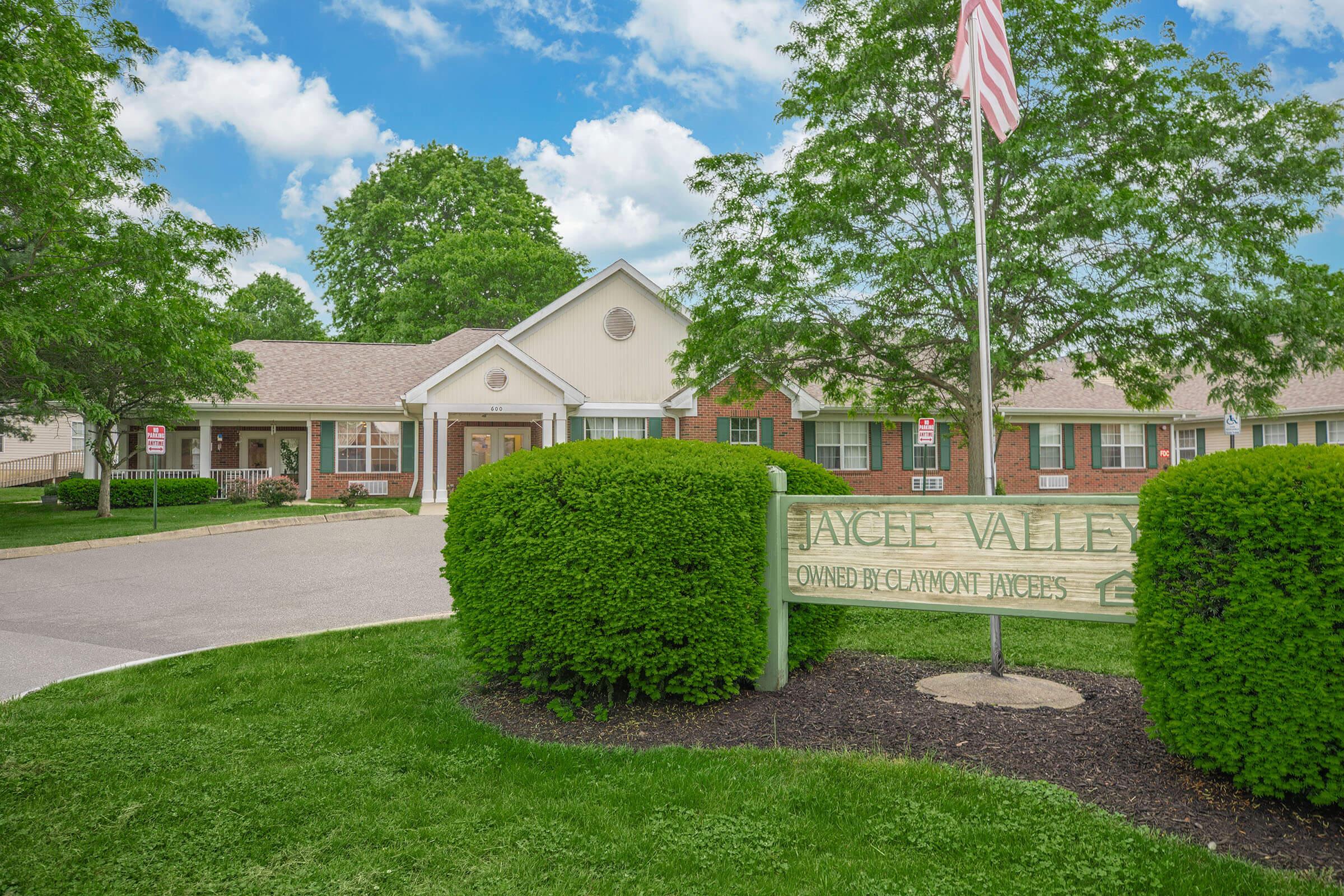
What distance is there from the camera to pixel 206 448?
24.7 meters

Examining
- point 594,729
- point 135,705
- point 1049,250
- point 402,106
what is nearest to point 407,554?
A: point 135,705

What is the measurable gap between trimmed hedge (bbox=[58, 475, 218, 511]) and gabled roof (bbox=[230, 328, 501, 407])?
10.2ft

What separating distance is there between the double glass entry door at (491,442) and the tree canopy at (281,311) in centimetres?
2863

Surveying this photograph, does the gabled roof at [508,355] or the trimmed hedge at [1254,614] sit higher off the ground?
the gabled roof at [508,355]

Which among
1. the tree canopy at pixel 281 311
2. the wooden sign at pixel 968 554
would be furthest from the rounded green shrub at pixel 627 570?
the tree canopy at pixel 281 311

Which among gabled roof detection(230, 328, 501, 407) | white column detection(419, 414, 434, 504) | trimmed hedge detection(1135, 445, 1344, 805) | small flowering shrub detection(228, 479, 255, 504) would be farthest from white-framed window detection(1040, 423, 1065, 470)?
trimmed hedge detection(1135, 445, 1344, 805)

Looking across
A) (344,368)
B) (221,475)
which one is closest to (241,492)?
(221,475)

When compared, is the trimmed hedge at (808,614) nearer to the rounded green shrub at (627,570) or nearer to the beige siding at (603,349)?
the rounded green shrub at (627,570)

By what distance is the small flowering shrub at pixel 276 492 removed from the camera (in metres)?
21.4

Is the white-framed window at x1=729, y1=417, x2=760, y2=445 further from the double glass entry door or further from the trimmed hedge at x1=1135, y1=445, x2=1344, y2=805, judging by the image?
the trimmed hedge at x1=1135, y1=445, x2=1344, y2=805

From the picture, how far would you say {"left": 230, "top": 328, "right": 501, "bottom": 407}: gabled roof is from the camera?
2534 cm

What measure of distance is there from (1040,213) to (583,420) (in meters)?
16.0

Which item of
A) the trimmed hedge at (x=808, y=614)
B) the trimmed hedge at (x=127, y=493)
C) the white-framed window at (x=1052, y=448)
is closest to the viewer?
the trimmed hedge at (x=808, y=614)

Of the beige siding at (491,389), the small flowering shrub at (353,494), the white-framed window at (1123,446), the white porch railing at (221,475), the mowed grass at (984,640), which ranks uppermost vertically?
the beige siding at (491,389)
